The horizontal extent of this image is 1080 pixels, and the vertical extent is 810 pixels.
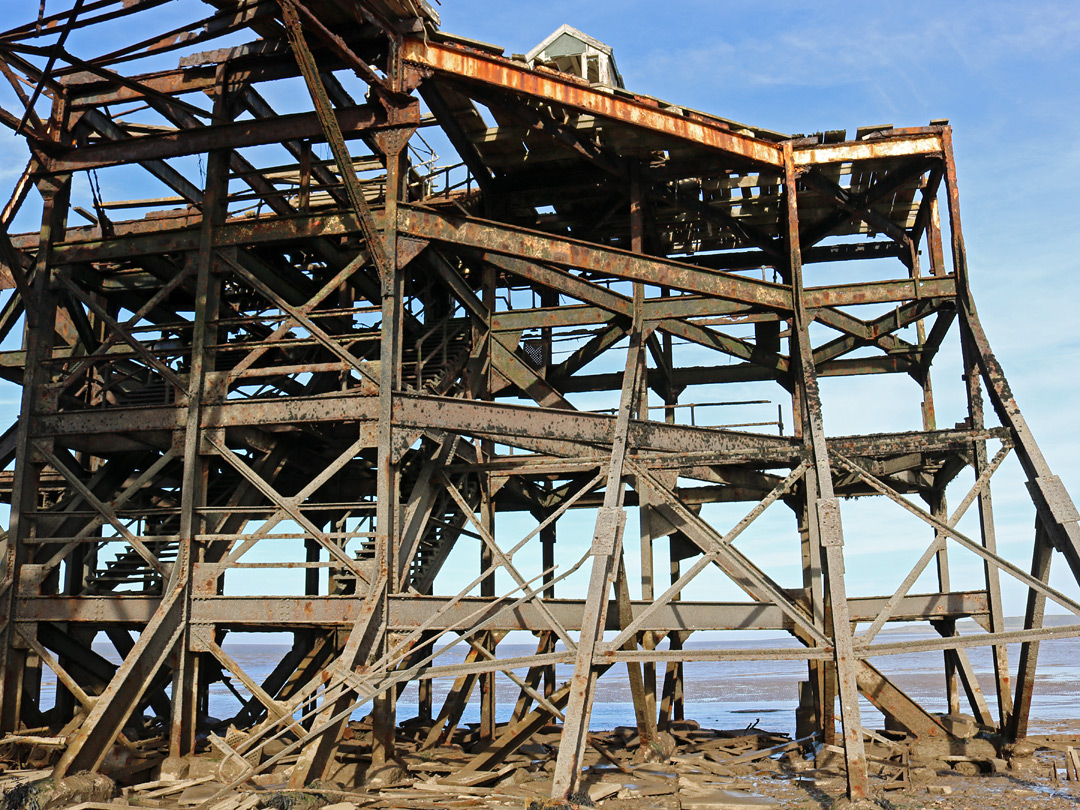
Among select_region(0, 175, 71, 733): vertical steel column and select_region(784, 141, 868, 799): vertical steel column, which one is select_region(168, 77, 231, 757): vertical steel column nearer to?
select_region(0, 175, 71, 733): vertical steel column

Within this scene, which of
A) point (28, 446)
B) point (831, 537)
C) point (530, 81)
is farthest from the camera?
point (28, 446)

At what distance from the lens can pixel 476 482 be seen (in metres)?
15.0

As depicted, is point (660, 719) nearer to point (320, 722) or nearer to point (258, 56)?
point (320, 722)

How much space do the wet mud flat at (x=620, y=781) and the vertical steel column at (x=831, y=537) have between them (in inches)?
19.3

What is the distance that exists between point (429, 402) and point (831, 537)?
4.91 meters

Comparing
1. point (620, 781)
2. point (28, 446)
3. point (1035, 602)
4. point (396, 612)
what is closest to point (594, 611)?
point (396, 612)

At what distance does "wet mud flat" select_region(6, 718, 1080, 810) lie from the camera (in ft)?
30.8

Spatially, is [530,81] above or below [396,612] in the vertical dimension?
above

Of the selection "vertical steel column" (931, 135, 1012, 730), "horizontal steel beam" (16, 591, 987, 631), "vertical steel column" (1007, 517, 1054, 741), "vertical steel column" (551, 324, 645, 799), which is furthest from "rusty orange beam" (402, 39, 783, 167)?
"vertical steel column" (1007, 517, 1054, 741)

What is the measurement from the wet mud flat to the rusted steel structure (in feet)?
1.43

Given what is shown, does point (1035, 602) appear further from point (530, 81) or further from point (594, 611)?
point (530, 81)

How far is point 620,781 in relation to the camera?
11297 millimetres

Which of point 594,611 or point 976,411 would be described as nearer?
point 594,611

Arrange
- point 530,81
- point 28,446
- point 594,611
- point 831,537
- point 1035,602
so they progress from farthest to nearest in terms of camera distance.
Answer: point 28,446
point 530,81
point 1035,602
point 831,537
point 594,611
